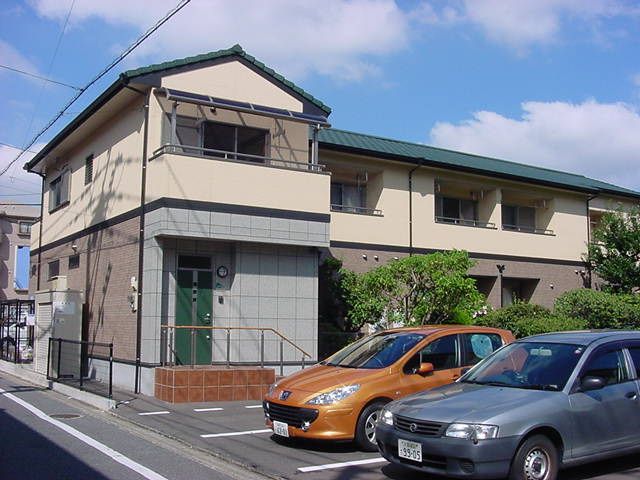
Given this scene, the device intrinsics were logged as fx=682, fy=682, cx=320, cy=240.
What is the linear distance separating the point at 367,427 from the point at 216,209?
24.1ft

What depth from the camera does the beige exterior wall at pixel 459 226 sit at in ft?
66.6

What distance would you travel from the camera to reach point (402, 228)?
824 inches

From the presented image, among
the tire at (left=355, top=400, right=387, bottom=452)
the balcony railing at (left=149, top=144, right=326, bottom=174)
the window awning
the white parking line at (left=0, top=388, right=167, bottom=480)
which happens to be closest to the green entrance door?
the balcony railing at (left=149, top=144, right=326, bottom=174)

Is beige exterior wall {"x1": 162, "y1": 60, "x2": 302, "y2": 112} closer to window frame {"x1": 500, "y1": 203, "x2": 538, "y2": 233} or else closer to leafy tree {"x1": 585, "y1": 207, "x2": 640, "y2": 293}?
window frame {"x1": 500, "y1": 203, "x2": 538, "y2": 233}

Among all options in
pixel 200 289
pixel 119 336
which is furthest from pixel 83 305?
pixel 200 289

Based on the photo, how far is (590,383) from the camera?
23.1 feet

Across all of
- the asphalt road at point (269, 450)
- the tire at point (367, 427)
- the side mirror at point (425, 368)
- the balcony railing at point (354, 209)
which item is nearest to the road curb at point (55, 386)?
the asphalt road at point (269, 450)

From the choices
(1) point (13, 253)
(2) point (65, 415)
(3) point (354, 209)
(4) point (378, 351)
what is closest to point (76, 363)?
(2) point (65, 415)

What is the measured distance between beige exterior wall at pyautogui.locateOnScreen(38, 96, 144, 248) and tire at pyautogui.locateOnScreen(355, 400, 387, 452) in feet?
29.1

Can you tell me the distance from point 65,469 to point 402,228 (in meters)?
14.5

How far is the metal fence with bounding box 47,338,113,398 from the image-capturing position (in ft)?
52.0

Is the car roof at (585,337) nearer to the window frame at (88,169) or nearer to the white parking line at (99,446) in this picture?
the white parking line at (99,446)

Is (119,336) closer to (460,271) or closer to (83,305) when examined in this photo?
(83,305)

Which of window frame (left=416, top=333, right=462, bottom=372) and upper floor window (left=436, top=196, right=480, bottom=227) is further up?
upper floor window (left=436, top=196, right=480, bottom=227)
